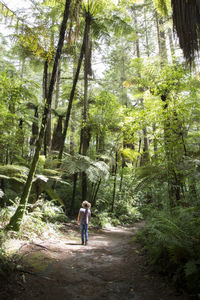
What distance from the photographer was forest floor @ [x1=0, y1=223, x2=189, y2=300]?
2.75m

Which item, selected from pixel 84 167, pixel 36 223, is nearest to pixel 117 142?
pixel 84 167

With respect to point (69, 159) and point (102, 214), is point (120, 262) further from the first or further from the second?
point (102, 214)

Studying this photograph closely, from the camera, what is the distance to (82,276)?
3.51 meters

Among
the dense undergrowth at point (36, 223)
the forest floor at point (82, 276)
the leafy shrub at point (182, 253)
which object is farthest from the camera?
the dense undergrowth at point (36, 223)

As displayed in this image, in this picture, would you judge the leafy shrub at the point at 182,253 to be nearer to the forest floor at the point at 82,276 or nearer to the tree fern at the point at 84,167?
the forest floor at the point at 82,276

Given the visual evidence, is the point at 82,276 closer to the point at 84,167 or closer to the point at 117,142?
the point at 84,167

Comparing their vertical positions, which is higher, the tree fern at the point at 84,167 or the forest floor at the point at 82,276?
the tree fern at the point at 84,167

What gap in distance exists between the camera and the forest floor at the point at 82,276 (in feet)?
9.02

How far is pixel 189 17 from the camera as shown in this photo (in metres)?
3.17

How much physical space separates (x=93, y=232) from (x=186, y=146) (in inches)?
202

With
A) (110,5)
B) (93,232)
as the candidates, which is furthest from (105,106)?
(93,232)

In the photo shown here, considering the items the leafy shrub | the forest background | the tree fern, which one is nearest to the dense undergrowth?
the forest background

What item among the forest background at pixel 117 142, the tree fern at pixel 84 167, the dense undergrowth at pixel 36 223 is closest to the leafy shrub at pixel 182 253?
the forest background at pixel 117 142

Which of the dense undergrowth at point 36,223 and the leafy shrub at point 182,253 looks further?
the dense undergrowth at point 36,223
